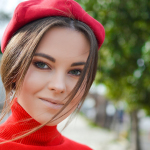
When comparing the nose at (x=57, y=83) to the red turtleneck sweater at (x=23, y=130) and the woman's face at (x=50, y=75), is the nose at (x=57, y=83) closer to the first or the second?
the woman's face at (x=50, y=75)

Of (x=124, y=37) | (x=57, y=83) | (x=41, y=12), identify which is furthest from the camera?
(x=124, y=37)

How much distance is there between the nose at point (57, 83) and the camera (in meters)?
1.14

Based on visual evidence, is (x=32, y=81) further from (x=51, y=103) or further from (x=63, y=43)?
(x=63, y=43)

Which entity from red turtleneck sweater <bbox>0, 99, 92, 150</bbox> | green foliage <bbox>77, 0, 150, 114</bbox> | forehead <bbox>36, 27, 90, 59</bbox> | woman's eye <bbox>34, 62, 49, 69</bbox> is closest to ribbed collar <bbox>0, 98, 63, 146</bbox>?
red turtleneck sweater <bbox>0, 99, 92, 150</bbox>

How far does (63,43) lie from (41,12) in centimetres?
22

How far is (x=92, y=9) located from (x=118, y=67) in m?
1.27

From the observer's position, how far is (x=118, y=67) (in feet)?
15.1

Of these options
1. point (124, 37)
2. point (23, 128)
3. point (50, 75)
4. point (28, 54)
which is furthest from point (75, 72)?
point (124, 37)

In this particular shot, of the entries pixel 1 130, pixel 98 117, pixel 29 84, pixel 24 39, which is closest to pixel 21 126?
pixel 1 130

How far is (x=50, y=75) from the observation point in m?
1.18

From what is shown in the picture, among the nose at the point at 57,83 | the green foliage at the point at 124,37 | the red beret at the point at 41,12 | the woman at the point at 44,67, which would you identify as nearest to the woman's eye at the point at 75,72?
the woman at the point at 44,67

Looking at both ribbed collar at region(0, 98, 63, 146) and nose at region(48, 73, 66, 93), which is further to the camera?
ribbed collar at region(0, 98, 63, 146)

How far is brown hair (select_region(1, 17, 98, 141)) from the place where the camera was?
1171 mm

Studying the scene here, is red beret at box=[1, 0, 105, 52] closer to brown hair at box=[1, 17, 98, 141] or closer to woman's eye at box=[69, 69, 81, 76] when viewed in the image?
brown hair at box=[1, 17, 98, 141]
